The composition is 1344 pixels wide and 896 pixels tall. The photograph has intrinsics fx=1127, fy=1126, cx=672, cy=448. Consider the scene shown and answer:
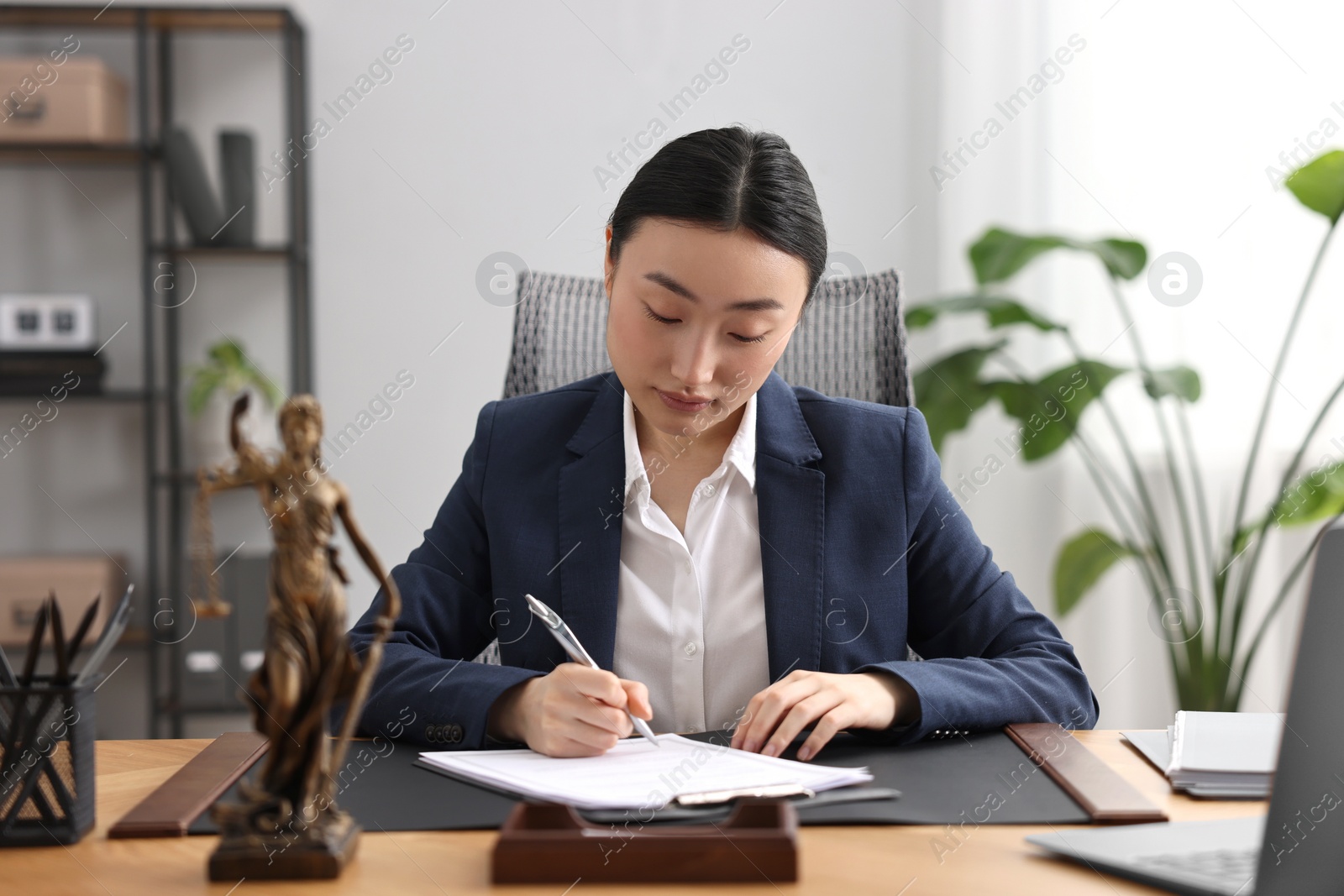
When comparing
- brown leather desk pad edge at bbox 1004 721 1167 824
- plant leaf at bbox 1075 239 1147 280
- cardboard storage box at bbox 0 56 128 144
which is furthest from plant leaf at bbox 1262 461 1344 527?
cardboard storage box at bbox 0 56 128 144

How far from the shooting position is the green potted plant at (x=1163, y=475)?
215 cm

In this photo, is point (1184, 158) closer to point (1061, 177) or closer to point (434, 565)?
point (1061, 177)

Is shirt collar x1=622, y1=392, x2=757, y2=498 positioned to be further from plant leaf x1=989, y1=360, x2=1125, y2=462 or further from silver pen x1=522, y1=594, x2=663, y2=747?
plant leaf x1=989, y1=360, x2=1125, y2=462

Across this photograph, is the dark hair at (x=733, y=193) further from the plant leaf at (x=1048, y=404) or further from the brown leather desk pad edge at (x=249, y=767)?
the plant leaf at (x=1048, y=404)

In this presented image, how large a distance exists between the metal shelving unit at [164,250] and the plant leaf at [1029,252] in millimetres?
1609

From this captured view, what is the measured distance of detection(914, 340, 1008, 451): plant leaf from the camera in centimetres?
234

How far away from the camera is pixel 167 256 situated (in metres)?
2.76

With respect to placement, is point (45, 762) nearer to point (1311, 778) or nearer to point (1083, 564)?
point (1311, 778)

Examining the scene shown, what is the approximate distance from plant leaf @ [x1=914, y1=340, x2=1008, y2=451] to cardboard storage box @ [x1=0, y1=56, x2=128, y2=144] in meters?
2.03

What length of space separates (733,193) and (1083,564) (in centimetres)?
151

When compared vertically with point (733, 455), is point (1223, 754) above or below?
below

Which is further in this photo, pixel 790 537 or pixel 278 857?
pixel 790 537

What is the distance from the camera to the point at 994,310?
2285mm

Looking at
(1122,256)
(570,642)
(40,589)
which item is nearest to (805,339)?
(570,642)
